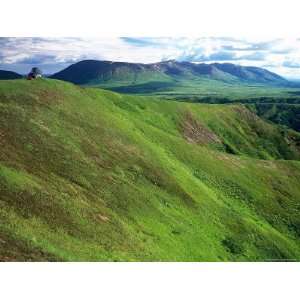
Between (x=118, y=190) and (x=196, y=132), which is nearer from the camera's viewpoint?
(x=118, y=190)

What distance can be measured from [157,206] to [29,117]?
62.6 feet

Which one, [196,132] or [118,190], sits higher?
[118,190]

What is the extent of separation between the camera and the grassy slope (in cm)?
3634

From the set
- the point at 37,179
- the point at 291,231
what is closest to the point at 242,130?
the point at 291,231

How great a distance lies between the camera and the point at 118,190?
47.8 m

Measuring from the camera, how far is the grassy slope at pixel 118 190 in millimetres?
36344
